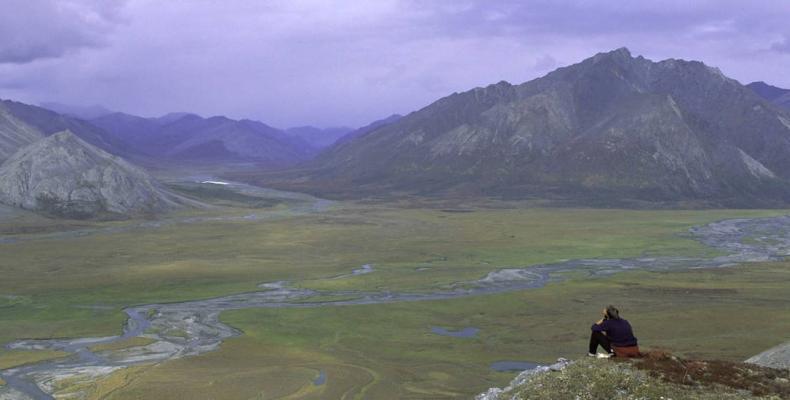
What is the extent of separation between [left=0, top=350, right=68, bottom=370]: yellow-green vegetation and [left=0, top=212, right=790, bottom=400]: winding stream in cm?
133

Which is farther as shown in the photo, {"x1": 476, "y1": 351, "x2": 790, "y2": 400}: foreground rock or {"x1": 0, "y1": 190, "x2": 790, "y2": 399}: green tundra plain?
{"x1": 0, "y1": 190, "x2": 790, "y2": 399}: green tundra plain

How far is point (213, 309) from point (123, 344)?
17.9 metres

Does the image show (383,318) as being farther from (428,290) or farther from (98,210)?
(98,210)

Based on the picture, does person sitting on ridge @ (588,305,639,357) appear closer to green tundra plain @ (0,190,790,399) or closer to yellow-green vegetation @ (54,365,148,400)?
green tundra plain @ (0,190,790,399)

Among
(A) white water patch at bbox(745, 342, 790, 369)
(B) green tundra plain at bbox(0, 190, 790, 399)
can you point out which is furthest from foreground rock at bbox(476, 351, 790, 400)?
(B) green tundra plain at bbox(0, 190, 790, 399)

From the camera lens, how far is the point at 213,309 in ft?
287

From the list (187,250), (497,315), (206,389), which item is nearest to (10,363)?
(206,389)

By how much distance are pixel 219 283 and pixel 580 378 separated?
84277 millimetres

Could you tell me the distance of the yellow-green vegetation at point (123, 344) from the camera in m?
68.5

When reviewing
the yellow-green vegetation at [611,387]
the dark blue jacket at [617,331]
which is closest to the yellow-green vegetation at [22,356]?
the yellow-green vegetation at [611,387]

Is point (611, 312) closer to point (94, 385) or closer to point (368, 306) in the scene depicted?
point (94, 385)

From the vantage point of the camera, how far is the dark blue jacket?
28.5 metres

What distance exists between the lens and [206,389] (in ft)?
181

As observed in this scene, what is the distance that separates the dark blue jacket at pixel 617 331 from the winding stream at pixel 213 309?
141ft
